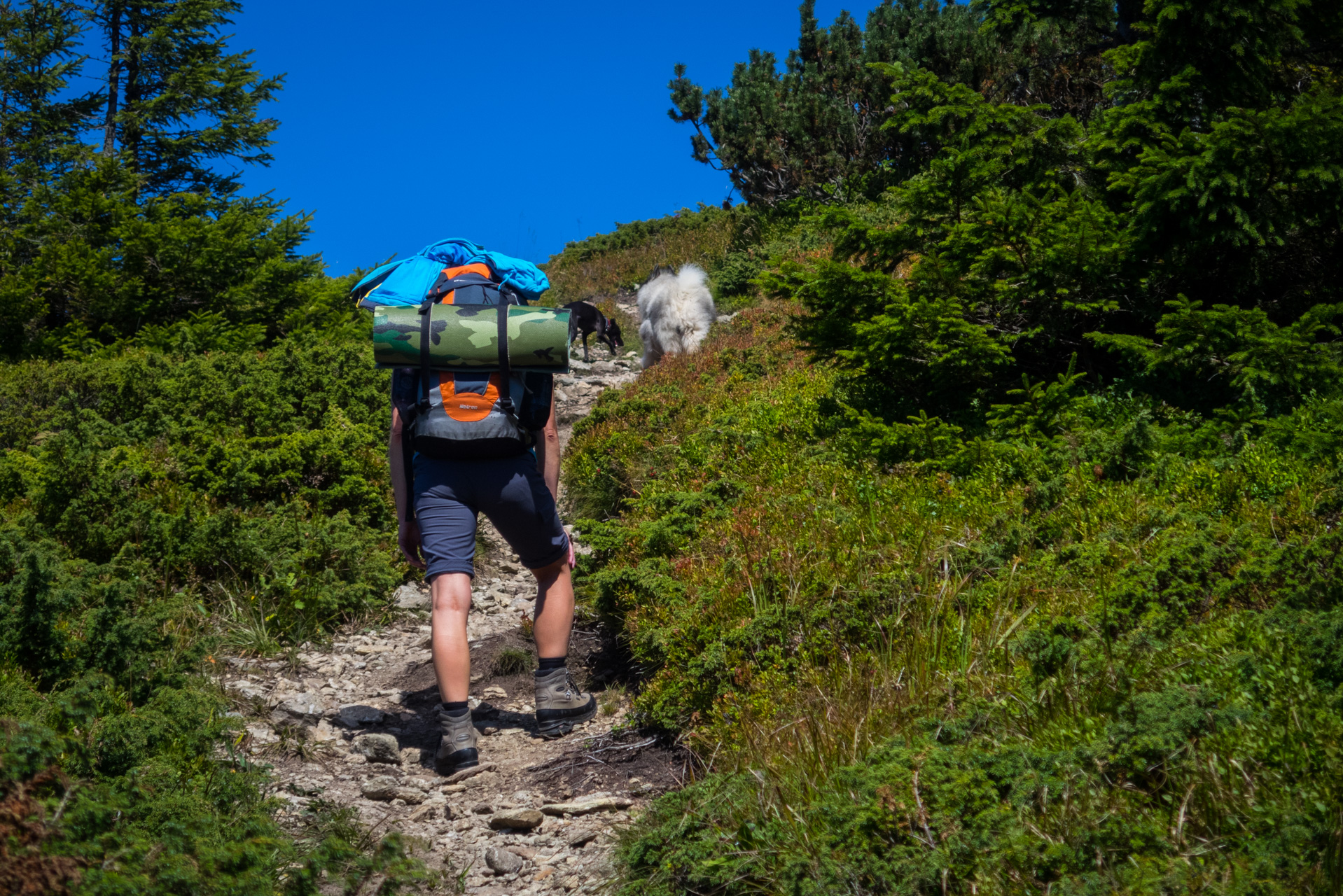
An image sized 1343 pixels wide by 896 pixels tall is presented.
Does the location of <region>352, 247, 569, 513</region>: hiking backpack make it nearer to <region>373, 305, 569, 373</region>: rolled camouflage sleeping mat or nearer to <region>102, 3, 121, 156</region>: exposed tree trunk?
<region>373, 305, 569, 373</region>: rolled camouflage sleeping mat

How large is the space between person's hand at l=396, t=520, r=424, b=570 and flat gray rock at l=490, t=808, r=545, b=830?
1.24 meters

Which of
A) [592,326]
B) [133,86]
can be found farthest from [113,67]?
[592,326]

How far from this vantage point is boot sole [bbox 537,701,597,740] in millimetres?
4809

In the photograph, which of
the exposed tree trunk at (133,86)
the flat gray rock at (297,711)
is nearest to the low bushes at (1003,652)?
the flat gray rock at (297,711)

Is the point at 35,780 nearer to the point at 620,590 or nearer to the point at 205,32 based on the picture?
the point at 620,590

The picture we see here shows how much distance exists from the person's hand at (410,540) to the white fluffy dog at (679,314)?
9115 mm

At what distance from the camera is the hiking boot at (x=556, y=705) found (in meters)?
4.79

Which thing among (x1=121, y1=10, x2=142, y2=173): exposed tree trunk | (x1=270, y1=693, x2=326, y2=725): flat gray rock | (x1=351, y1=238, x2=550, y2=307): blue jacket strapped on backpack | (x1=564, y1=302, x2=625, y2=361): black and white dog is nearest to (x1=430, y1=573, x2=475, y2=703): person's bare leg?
(x1=270, y1=693, x2=326, y2=725): flat gray rock

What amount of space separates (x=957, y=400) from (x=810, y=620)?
3167 millimetres

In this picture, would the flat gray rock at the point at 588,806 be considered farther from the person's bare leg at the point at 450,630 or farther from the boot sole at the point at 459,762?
the person's bare leg at the point at 450,630

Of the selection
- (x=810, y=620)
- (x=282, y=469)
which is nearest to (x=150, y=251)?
(x=282, y=469)

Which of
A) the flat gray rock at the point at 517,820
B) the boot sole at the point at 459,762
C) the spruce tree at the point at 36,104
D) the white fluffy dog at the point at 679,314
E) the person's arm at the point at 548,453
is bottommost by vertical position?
the flat gray rock at the point at 517,820

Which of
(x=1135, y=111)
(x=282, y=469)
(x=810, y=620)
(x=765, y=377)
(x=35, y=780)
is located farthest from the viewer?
(x=765, y=377)

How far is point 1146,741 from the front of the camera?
2.53 metres
